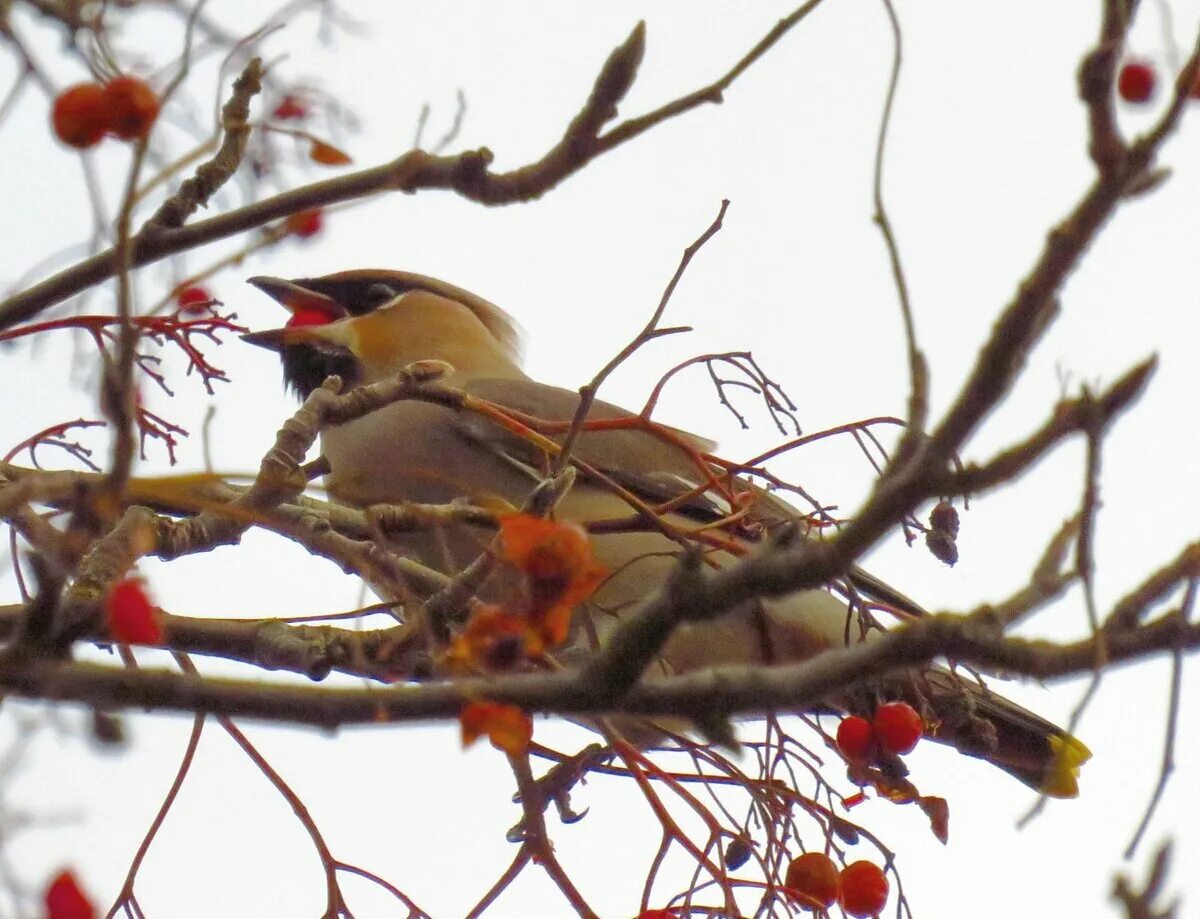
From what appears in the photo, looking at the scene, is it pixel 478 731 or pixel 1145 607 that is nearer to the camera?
pixel 1145 607

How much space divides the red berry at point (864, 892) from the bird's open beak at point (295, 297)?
2.61 meters

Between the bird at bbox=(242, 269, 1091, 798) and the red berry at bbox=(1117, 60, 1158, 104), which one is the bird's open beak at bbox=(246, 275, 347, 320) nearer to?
the bird at bbox=(242, 269, 1091, 798)

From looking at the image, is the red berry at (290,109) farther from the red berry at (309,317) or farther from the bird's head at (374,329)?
the red berry at (309,317)

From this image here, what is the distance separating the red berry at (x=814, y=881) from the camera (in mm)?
2613

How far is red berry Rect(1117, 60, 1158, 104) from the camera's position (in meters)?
2.00

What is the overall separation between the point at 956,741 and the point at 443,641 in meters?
1.48

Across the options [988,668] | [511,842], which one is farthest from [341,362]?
[988,668]

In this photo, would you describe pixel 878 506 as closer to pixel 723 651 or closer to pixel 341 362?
pixel 723 651

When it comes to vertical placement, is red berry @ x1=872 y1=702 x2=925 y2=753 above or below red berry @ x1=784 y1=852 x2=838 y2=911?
above

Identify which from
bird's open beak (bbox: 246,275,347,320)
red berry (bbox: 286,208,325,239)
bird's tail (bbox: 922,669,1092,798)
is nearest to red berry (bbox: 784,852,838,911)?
bird's tail (bbox: 922,669,1092,798)

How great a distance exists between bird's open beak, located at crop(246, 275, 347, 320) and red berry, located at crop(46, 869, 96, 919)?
3.08 m

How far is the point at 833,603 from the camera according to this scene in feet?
14.8

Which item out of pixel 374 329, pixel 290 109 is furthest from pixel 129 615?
pixel 374 329

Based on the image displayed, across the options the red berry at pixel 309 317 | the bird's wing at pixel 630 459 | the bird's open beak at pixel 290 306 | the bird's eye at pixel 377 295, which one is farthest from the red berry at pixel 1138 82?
the bird's eye at pixel 377 295
